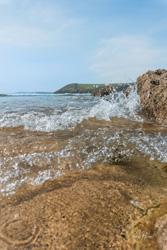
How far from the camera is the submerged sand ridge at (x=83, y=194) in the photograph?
126cm

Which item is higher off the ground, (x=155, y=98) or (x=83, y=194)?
(x=155, y=98)

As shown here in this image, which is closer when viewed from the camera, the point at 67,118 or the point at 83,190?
the point at 83,190

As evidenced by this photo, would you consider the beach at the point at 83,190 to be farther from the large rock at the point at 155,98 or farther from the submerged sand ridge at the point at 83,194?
the large rock at the point at 155,98

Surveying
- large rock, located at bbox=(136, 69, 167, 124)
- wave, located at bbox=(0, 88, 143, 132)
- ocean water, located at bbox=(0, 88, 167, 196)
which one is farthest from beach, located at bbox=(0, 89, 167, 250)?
large rock, located at bbox=(136, 69, 167, 124)

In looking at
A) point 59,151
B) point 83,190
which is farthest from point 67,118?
point 83,190

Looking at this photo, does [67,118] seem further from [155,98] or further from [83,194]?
[83,194]

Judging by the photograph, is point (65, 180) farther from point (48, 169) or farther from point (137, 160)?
point (137, 160)

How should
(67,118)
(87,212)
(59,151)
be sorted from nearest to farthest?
1. (87,212)
2. (59,151)
3. (67,118)

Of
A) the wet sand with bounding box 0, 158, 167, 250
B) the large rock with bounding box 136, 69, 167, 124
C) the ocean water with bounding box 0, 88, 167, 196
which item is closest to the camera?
the wet sand with bounding box 0, 158, 167, 250

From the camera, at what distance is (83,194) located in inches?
71.0

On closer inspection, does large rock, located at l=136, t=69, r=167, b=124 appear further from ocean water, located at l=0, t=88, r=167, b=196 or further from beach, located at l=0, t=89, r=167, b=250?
beach, located at l=0, t=89, r=167, b=250

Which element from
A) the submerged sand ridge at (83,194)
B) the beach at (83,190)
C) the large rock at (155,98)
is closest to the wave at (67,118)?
the large rock at (155,98)

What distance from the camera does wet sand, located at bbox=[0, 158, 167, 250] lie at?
4.02 ft

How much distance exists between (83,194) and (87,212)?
296 mm
